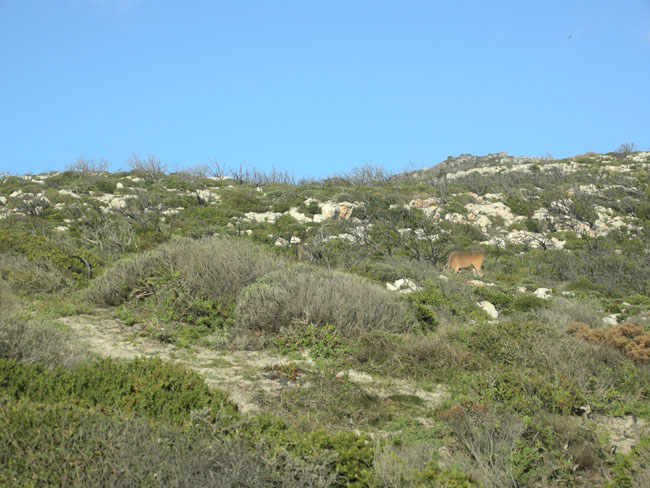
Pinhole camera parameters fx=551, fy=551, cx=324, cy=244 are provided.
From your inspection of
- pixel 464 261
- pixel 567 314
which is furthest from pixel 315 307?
pixel 464 261

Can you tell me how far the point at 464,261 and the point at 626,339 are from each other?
1052cm

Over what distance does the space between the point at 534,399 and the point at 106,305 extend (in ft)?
21.7

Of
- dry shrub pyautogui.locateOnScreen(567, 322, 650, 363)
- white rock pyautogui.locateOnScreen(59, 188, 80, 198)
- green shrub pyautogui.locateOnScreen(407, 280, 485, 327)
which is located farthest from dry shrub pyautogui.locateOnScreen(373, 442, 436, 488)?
white rock pyautogui.locateOnScreen(59, 188, 80, 198)

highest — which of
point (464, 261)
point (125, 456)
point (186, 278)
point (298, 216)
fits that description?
point (298, 216)

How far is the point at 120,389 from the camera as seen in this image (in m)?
4.45

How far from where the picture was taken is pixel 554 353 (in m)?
6.41

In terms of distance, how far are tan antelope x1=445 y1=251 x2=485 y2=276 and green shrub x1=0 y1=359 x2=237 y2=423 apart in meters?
13.2

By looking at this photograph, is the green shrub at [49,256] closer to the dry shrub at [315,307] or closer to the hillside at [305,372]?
the hillside at [305,372]

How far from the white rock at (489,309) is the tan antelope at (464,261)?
5.58 m

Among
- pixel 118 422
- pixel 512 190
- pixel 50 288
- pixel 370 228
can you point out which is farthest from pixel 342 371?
pixel 512 190

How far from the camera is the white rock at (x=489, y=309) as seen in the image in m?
10.7

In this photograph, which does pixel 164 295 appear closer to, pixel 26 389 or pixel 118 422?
pixel 26 389

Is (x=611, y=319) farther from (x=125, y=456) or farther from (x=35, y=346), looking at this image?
(x=125, y=456)

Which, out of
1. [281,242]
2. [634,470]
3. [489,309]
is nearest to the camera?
[634,470]
